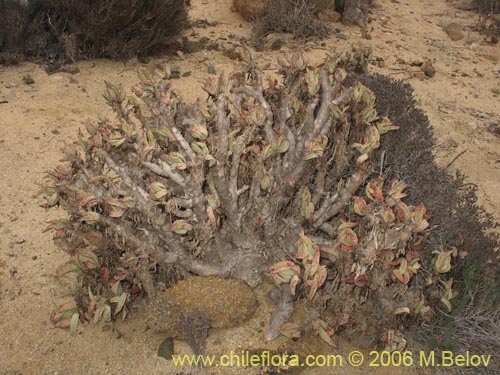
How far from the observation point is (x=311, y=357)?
2.32 m

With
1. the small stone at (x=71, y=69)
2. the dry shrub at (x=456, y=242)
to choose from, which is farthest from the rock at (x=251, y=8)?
the dry shrub at (x=456, y=242)

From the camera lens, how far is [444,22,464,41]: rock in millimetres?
6844

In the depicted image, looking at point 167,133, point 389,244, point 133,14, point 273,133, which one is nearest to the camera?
point 389,244

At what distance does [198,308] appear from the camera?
7.85ft

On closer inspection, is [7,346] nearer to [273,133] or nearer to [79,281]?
[79,281]

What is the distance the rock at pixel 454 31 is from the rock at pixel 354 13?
1159mm

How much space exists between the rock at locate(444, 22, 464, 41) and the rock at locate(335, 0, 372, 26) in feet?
3.80

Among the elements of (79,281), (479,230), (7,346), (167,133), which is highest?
(167,133)

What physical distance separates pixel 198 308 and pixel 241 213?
1.72 feet

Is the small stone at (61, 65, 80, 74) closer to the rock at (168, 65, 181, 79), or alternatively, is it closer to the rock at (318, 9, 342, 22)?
the rock at (168, 65, 181, 79)

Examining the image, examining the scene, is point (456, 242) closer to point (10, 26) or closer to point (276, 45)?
point (276, 45)

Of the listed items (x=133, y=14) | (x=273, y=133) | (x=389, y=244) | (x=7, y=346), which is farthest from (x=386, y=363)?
(x=133, y=14)

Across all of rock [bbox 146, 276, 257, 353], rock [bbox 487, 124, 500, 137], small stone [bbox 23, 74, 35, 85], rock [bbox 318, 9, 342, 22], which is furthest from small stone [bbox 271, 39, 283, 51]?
rock [bbox 146, 276, 257, 353]

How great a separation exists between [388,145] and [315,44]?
3.33m
